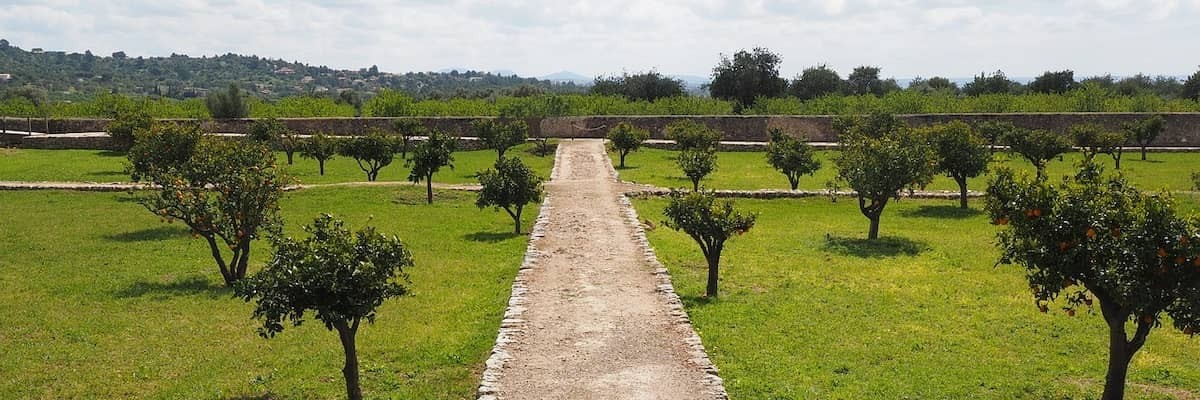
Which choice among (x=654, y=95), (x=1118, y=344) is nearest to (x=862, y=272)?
(x=1118, y=344)

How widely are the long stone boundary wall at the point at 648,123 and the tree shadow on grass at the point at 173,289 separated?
1290 inches

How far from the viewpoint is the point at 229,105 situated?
169 feet

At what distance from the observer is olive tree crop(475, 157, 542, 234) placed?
22438 millimetres

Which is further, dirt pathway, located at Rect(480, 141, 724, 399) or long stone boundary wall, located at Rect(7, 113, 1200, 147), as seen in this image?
long stone boundary wall, located at Rect(7, 113, 1200, 147)

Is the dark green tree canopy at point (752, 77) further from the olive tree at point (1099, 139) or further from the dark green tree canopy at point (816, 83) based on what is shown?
the olive tree at point (1099, 139)

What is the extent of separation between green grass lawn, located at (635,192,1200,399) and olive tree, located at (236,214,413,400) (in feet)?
15.5

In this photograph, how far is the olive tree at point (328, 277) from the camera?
9.27 m

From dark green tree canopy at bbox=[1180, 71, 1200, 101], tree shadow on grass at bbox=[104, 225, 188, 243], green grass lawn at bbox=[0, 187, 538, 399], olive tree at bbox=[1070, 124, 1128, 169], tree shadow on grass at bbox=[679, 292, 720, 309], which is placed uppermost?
dark green tree canopy at bbox=[1180, 71, 1200, 101]

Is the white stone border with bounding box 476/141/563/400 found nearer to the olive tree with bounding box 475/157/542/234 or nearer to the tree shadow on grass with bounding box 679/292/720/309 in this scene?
the olive tree with bounding box 475/157/542/234

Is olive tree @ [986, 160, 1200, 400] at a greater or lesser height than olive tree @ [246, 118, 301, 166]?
lesser

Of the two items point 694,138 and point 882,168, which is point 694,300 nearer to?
point 882,168

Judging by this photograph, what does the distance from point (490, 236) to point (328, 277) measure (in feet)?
42.2

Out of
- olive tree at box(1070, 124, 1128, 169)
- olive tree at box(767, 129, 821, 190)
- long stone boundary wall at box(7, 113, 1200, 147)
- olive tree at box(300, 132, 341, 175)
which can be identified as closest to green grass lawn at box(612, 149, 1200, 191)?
olive tree at box(1070, 124, 1128, 169)

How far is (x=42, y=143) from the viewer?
43.8 meters
